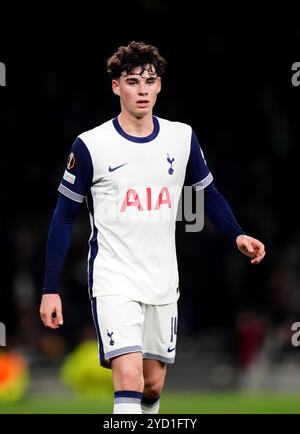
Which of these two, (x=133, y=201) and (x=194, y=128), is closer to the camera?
(x=133, y=201)

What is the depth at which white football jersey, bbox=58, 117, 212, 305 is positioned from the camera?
7469 millimetres

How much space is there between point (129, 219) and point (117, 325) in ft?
2.06

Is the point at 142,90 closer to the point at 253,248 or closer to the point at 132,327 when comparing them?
the point at 253,248

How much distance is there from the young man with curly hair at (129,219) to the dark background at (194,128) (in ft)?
29.2

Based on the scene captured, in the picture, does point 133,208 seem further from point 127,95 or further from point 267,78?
point 267,78

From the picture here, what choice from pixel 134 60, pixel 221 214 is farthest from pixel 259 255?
pixel 134 60

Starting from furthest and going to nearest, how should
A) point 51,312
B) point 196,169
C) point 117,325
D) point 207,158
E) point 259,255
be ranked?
1. point 207,158
2. point 196,169
3. point 259,255
4. point 51,312
5. point 117,325

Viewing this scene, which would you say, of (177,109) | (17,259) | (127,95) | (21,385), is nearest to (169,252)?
(127,95)

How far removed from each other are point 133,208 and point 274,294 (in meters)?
9.74

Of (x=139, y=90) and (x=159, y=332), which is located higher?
(x=139, y=90)

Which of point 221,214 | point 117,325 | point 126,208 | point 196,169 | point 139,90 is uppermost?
point 139,90

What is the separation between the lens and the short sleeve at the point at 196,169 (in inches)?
309

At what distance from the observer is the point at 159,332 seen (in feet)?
25.0

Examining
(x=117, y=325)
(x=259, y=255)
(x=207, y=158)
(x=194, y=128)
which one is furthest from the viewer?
(x=194, y=128)
